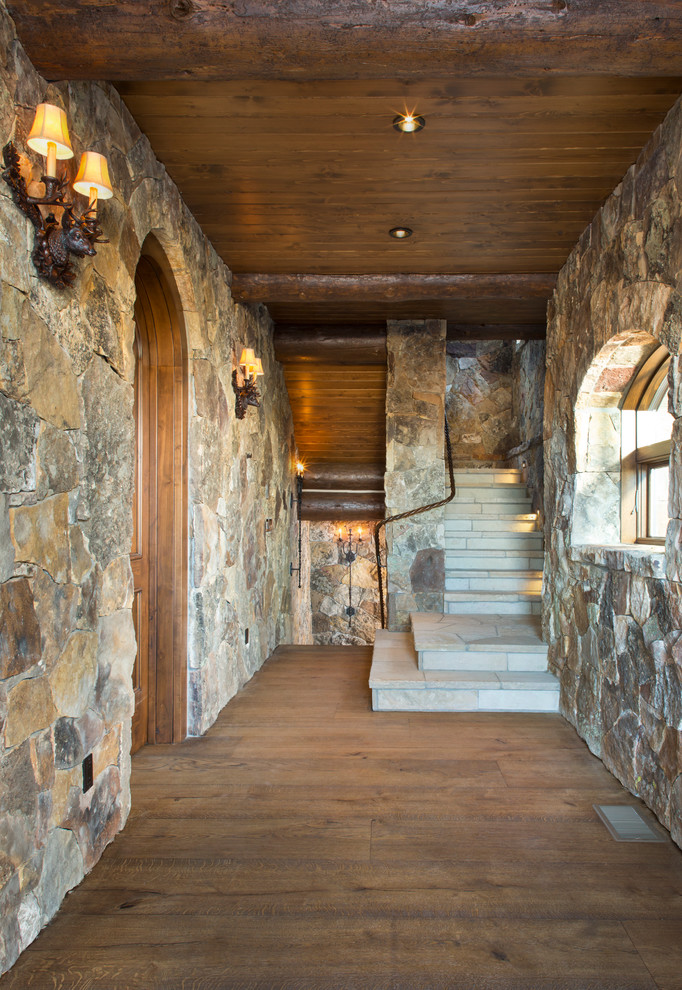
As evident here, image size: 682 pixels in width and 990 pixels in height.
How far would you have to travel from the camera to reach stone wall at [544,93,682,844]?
2.27m

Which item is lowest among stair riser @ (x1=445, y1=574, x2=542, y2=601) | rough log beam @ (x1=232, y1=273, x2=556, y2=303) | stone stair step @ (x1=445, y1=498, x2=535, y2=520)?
stair riser @ (x1=445, y1=574, x2=542, y2=601)

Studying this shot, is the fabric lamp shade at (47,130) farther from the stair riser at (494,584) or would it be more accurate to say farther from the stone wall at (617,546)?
the stair riser at (494,584)

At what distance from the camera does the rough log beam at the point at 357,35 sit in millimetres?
1630

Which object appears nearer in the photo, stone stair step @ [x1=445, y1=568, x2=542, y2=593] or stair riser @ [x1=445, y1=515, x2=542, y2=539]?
stone stair step @ [x1=445, y1=568, x2=542, y2=593]

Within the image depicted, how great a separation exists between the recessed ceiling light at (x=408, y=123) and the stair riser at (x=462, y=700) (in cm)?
280

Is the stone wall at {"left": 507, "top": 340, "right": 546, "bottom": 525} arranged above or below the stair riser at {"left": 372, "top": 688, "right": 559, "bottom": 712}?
above

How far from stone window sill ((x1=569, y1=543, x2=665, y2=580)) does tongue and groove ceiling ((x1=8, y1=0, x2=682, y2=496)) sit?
1.61m

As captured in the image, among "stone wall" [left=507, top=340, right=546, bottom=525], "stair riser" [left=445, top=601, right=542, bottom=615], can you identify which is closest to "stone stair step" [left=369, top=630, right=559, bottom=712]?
"stair riser" [left=445, top=601, right=542, bottom=615]

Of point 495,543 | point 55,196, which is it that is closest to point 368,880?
point 55,196

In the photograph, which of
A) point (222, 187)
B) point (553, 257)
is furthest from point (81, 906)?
point (553, 257)

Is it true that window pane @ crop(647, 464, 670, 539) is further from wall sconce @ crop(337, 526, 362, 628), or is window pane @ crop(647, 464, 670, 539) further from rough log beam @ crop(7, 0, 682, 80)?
wall sconce @ crop(337, 526, 362, 628)

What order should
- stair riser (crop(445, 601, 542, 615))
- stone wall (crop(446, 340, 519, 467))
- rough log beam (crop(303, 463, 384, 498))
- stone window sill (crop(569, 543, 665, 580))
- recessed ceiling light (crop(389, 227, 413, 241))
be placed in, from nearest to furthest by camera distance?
stone window sill (crop(569, 543, 665, 580)) < recessed ceiling light (crop(389, 227, 413, 241)) < stair riser (crop(445, 601, 542, 615)) < rough log beam (crop(303, 463, 384, 498)) < stone wall (crop(446, 340, 519, 467))

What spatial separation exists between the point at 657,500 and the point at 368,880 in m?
2.21

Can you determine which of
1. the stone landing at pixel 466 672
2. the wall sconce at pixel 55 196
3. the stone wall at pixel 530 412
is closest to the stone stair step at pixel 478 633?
the stone landing at pixel 466 672
